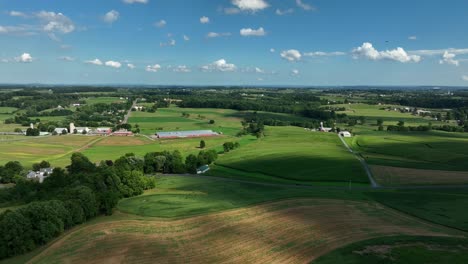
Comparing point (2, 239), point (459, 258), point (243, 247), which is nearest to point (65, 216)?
point (2, 239)

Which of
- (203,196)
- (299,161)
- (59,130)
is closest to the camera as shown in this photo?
(203,196)

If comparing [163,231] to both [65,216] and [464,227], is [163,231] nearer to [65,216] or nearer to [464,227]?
[65,216]

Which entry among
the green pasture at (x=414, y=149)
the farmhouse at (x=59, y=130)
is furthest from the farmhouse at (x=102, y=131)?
the green pasture at (x=414, y=149)

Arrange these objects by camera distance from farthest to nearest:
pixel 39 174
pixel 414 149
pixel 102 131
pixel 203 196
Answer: pixel 102 131 < pixel 414 149 < pixel 39 174 < pixel 203 196

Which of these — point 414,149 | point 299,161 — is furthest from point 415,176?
point 414,149

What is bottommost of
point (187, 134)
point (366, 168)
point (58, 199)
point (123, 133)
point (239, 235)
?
point (239, 235)

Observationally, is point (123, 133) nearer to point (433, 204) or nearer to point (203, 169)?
point (203, 169)

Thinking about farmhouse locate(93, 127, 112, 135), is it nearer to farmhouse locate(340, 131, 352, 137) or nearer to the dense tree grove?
the dense tree grove

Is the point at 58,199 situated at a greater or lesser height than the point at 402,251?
greater
